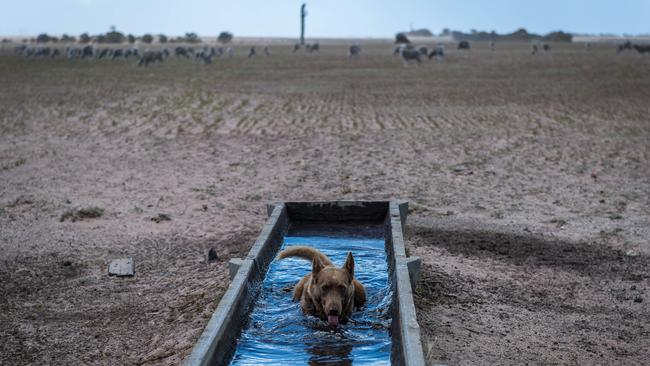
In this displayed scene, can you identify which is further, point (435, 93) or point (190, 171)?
point (435, 93)

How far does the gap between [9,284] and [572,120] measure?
14758 mm

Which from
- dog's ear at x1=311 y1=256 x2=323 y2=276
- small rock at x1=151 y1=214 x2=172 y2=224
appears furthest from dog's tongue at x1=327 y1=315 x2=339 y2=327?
small rock at x1=151 y1=214 x2=172 y2=224

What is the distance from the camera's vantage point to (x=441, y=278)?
8.44 metres

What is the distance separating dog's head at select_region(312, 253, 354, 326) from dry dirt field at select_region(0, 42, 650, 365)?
0.75 metres

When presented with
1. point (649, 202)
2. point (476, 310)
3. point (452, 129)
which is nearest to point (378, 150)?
point (452, 129)

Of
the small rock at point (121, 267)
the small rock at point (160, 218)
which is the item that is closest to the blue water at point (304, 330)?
the small rock at point (121, 267)

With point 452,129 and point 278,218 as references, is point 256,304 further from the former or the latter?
point 452,129

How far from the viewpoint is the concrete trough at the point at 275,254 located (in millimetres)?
5676

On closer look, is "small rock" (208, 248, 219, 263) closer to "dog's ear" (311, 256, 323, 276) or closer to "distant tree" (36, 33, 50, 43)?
"dog's ear" (311, 256, 323, 276)

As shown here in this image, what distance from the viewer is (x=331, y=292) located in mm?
6582

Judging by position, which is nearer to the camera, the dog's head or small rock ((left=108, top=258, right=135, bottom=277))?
the dog's head

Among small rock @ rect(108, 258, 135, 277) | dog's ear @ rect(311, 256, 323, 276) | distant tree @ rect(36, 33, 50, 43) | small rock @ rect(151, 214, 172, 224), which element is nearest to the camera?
dog's ear @ rect(311, 256, 323, 276)

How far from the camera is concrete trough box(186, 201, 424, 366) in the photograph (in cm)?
568

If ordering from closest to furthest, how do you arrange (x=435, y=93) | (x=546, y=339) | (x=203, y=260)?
(x=546, y=339), (x=203, y=260), (x=435, y=93)
